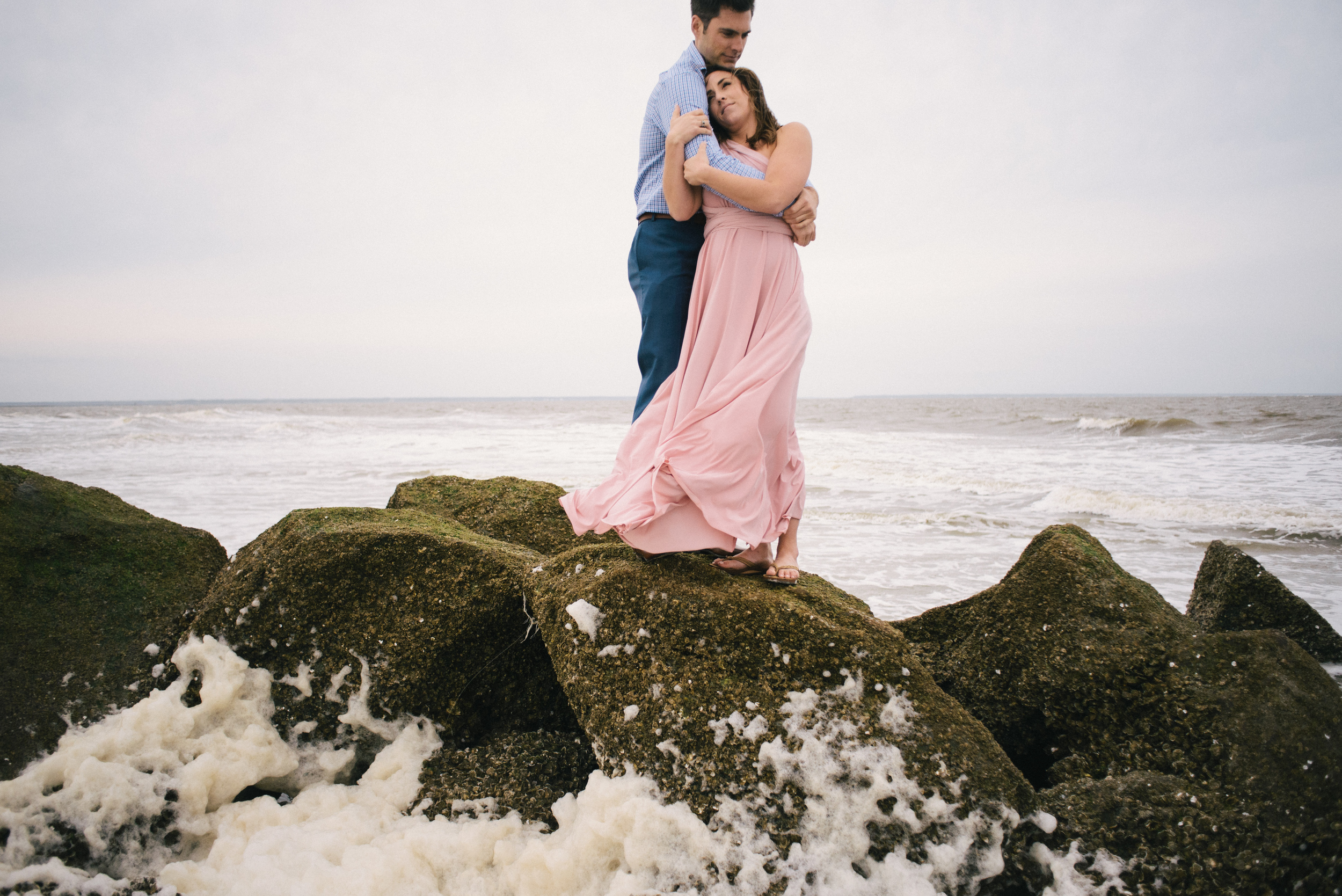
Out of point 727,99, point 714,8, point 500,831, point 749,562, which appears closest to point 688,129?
point 727,99

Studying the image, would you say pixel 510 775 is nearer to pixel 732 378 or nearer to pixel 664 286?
pixel 732 378

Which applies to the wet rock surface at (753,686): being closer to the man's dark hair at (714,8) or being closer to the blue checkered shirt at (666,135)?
the blue checkered shirt at (666,135)

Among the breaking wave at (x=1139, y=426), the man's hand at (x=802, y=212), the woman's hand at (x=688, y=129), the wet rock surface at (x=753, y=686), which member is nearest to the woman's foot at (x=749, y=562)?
the wet rock surface at (x=753, y=686)

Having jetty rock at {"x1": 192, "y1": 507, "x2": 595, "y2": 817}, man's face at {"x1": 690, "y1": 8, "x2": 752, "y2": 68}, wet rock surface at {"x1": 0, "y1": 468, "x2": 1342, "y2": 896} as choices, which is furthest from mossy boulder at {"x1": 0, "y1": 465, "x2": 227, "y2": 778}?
man's face at {"x1": 690, "y1": 8, "x2": 752, "y2": 68}

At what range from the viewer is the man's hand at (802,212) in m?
2.84

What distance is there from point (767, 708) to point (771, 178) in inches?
72.4

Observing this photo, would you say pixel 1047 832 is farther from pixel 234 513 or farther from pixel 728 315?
pixel 234 513

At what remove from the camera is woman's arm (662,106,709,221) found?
8.83 feet

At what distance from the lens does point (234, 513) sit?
26.1ft

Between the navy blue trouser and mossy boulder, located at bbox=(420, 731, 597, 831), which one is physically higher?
the navy blue trouser

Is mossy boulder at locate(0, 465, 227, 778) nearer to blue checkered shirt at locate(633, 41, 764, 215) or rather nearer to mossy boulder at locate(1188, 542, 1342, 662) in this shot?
blue checkered shirt at locate(633, 41, 764, 215)

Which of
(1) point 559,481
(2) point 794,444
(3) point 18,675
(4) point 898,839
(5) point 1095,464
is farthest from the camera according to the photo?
(5) point 1095,464

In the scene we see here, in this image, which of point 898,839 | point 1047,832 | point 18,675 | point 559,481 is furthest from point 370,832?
point 559,481

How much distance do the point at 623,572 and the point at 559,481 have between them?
31.2ft
